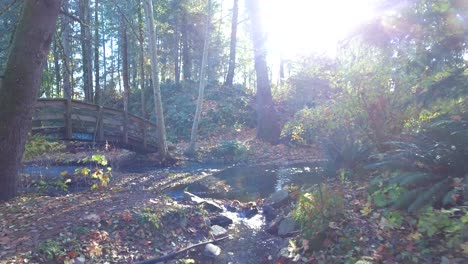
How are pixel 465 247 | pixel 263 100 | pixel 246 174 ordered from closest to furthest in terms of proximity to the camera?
pixel 465 247 → pixel 246 174 → pixel 263 100

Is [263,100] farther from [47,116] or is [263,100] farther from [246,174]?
[47,116]

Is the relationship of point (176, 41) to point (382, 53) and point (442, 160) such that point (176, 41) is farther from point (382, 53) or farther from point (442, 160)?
point (442, 160)

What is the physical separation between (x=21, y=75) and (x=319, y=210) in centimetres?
548

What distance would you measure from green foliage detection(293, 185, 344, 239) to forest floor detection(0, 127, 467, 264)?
129mm

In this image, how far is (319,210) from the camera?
5.43 m

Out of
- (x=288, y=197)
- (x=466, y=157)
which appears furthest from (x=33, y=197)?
(x=466, y=157)

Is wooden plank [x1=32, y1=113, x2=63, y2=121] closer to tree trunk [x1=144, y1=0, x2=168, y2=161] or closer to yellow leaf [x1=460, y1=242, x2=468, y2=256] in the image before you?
tree trunk [x1=144, y1=0, x2=168, y2=161]

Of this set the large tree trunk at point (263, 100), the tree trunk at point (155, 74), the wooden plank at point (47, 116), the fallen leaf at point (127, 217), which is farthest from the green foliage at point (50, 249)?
the large tree trunk at point (263, 100)

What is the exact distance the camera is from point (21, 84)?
630 centimetres

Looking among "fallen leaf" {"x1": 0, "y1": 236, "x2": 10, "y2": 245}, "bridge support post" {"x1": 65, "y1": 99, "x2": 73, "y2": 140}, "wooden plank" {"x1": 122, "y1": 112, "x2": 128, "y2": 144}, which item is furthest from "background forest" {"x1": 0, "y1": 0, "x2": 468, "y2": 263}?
"wooden plank" {"x1": 122, "y1": 112, "x2": 128, "y2": 144}

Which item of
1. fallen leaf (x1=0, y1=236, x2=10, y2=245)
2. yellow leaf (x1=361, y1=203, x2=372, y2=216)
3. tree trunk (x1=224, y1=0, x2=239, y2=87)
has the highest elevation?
tree trunk (x1=224, y1=0, x2=239, y2=87)

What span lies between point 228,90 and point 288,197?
744 inches

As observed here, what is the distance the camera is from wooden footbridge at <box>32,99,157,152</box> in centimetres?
1118

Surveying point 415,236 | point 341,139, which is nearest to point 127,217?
point 415,236
